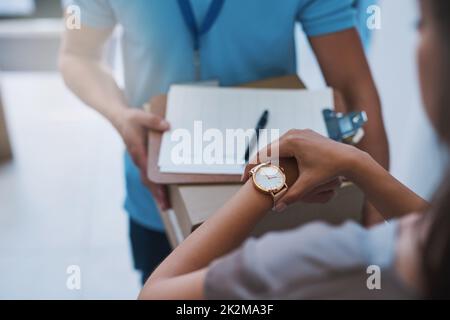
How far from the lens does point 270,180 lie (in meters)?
0.57

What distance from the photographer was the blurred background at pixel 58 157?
0.94 m

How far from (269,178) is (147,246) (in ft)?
1.53

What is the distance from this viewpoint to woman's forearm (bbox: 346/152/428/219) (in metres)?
0.52

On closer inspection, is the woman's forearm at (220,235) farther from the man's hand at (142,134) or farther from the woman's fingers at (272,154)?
the man's hand at (142,134)

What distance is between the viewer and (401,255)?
1.38 feet

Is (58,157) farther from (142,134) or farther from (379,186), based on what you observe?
(379,186)

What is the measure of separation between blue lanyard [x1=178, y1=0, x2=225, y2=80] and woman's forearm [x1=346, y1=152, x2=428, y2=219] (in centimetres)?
33

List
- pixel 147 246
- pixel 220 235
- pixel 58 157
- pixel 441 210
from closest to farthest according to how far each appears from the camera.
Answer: pixel 441 210
pixel 220 235
pixel 147 246
pixel 58 157

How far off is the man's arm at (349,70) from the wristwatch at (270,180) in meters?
0.25

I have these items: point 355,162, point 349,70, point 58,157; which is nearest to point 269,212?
point 355,162

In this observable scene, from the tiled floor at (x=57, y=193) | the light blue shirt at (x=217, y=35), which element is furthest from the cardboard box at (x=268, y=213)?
the tiled floor at (x=57, y=193)

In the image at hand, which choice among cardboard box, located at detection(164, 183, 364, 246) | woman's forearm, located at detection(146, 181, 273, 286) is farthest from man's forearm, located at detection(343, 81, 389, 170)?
woman's forearm, located at detection(146, 181, 273, 286)
